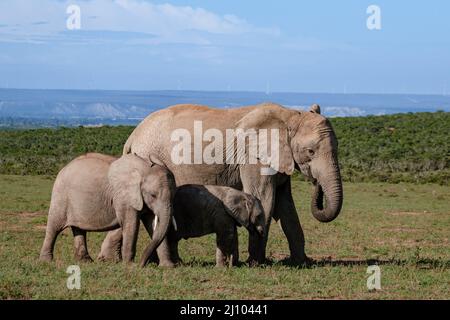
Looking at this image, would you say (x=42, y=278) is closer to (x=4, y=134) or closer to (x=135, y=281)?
(x=135, y=281)

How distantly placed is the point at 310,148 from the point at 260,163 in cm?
73

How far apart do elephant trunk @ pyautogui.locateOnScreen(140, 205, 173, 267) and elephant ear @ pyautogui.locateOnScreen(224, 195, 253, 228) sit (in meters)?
1.00

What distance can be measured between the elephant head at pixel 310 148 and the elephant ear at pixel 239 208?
0.88 m

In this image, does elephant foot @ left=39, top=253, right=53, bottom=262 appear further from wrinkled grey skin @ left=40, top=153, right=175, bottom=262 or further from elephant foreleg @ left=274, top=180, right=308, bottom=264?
elephant foreleg @ left=274, top=180, right=308, bottom=264

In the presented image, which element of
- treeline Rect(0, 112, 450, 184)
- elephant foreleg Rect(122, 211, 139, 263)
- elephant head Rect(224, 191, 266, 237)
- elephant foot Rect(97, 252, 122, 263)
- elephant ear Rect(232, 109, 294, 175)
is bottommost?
treeline Rect(0, 112, 450, 184)

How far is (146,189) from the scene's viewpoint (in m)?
12.1

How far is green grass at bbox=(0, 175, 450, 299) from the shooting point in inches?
412

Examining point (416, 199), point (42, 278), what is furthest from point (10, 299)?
point (416, 199)

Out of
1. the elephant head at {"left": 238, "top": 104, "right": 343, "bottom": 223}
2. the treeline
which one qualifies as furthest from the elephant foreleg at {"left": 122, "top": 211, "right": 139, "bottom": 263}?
the treeline

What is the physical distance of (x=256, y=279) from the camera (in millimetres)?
11297

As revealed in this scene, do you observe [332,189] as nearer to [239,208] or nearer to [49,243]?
[239,208]

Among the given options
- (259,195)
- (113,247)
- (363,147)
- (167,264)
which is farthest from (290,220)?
(363,147)

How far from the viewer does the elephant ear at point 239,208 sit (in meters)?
12.6

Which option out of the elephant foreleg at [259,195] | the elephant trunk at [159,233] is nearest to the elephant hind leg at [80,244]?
the elephant trunk at [159,233]
